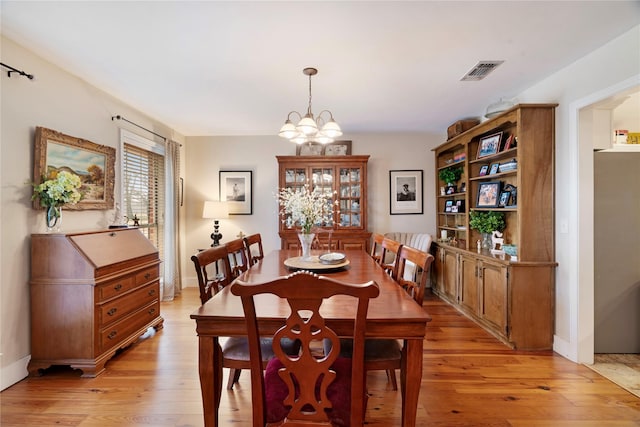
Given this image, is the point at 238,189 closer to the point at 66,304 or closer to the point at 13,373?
the point at 66,304

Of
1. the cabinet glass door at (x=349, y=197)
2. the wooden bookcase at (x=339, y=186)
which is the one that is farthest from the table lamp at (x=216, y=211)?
the cabinet glass door at (x=349, y=197)

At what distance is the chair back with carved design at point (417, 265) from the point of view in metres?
1.60

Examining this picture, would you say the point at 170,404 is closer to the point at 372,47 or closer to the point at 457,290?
the point at 372,47

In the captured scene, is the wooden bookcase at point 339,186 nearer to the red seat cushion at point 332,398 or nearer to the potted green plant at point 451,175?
the potted green plant at point 451,175

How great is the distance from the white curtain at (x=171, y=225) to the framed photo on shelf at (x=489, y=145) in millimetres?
3969

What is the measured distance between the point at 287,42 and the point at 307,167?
2.44 m

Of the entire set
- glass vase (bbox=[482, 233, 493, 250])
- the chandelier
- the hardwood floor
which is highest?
the chandelier

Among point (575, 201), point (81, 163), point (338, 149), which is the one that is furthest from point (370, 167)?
point (81, 163)

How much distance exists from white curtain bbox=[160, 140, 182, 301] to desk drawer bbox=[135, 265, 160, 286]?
117 cm

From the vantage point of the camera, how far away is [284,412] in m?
1.22

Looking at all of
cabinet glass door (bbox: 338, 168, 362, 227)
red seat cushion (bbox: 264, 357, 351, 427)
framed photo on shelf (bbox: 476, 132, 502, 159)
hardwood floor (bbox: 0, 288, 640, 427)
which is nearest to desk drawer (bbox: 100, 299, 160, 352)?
hardwood floor (bbox: 0, 288, 640, 427)

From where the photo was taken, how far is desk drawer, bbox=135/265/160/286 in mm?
2812

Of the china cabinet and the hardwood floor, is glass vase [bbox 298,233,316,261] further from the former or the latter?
the china cabinet

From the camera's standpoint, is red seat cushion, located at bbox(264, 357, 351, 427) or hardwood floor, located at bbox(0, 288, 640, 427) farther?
hardwood floor, located at bbox(0, 288, 640, 427)
